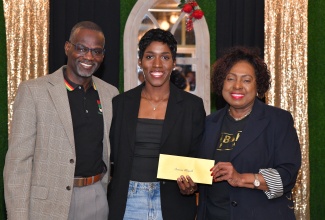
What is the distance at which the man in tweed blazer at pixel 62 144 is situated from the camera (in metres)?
3.07

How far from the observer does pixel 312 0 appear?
6.29 m

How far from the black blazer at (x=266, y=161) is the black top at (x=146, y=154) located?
49 centimetres

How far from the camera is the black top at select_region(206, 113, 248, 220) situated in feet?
10.4

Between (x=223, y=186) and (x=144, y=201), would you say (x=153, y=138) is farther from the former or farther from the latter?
(x=223, y=186)

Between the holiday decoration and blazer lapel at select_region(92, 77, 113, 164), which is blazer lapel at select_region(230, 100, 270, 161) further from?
the holiday decoration

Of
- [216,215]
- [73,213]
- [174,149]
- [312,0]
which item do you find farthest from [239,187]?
[312,0]

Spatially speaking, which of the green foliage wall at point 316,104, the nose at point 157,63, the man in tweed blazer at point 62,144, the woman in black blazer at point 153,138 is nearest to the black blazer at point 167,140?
the woman in black blazer at point 153,138

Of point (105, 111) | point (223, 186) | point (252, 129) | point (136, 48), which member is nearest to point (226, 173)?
point (223, 186)

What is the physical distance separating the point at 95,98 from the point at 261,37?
10.6 feet

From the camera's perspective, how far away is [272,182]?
9.95ft

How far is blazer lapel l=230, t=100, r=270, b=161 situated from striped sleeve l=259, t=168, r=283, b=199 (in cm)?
19

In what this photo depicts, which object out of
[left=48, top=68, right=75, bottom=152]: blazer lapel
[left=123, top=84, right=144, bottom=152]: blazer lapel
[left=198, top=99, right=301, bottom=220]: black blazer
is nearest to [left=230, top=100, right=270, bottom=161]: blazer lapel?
[left=198, top=99, right=301, bottom=220]: black blazer

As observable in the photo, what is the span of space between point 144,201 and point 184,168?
357mm

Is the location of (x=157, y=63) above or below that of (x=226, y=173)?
above
